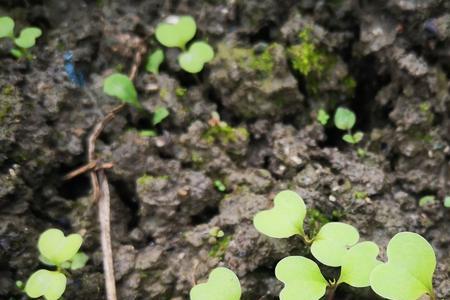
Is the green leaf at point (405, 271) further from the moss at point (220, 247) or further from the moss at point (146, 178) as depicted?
the moss at point (146, 178)

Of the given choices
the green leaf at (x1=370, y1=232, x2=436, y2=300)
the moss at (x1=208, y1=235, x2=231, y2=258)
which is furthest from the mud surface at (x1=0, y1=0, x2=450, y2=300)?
the green leaf at (x1=370, y1=232, x2=436, y2=300)

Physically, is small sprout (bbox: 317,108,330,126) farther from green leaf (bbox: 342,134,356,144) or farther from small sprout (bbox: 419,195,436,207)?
small sprout (bbox: 419,195,436,207)

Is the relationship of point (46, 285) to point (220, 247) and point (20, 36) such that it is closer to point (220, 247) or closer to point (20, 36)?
point (220, 247)

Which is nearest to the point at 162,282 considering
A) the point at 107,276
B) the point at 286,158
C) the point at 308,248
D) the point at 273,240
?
Result: the point at 107,276

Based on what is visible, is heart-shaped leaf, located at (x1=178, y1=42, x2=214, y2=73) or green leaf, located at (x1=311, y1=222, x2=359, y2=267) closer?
green leaf, located at (x1=311, y1=222, x2=359, y2=267)

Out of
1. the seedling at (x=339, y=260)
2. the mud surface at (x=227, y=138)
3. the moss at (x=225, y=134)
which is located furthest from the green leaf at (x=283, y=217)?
the moss at (x=225, y=134)

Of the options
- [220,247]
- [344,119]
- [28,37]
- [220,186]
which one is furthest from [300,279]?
[28,37]

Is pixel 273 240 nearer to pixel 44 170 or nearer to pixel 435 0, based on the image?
pixel 44 170
